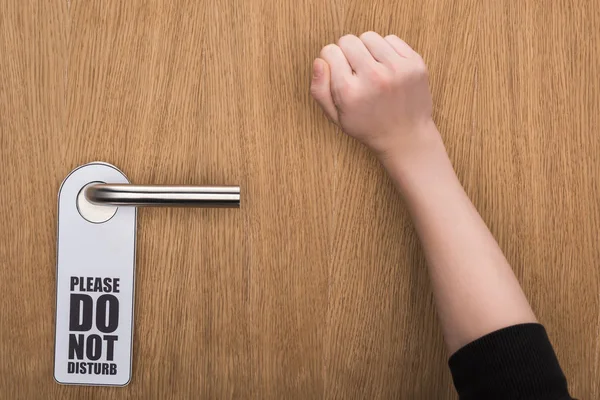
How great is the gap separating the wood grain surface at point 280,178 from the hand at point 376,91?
0.13 ft

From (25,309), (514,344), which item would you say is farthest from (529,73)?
(25,309)

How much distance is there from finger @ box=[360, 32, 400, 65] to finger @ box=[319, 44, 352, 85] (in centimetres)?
2

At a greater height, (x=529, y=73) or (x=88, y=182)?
(x=529, y=73)

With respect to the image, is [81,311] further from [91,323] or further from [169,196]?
[169,196]

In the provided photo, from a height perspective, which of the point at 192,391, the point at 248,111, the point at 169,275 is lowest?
the point at 192,391

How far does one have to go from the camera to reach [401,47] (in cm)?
47

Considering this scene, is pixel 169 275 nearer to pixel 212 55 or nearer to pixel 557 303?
pixel 212 55

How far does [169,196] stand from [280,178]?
106 mm

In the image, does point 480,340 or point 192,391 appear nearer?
point 480,340

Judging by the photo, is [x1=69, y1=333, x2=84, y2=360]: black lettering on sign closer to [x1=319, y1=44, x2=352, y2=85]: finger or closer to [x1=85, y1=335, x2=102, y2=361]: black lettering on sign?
[x1=85, y1=335, x2=102, y2=361]: black lettering on sign

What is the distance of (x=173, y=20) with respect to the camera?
0.49 metres

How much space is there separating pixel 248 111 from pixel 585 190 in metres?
0.32

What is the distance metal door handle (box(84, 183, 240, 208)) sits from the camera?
17.9 inches

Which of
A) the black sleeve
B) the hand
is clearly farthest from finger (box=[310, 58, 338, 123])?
the black sleeve
